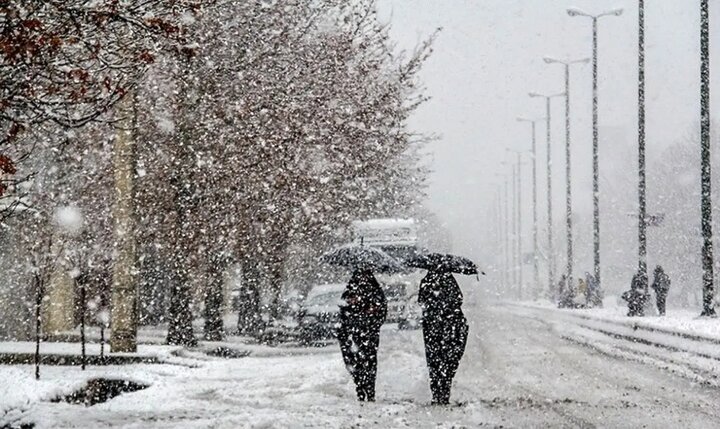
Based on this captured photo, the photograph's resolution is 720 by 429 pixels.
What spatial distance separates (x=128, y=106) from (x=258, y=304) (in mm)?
13403

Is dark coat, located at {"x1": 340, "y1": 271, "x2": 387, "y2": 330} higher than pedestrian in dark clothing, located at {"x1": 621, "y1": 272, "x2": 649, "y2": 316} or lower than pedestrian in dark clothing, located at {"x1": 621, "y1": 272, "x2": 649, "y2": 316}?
higher

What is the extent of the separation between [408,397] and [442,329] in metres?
1.28

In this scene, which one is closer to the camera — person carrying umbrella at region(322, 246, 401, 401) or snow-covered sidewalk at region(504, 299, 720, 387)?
person carrying umbrella at region(322, 246, 401, 401)

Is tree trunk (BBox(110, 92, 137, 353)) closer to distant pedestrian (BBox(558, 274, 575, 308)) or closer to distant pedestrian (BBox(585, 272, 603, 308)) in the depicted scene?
distant pedestrian (BBox(585, 272, 603, 308))

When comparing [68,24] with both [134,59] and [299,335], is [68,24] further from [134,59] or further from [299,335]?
[299,335]

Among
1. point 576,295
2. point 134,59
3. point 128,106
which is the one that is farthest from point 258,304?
point 576,295

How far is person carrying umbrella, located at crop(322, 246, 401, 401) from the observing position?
40.6 feet

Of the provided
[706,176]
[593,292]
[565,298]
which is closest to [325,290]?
[706,176]

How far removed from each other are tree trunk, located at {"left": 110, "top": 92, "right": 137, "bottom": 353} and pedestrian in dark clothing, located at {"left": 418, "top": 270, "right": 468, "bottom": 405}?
756 centimetres

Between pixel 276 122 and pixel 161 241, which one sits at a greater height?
pixel 276 122

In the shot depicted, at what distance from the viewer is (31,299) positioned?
2562 centimetres

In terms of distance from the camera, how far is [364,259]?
42.1 feet

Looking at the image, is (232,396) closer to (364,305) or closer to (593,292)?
(364,305)

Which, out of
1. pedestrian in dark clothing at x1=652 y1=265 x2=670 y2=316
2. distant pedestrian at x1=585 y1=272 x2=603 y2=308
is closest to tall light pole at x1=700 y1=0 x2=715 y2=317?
pedestrian in dark clothing at x1=652 y1=265 x2=670 y2=316
